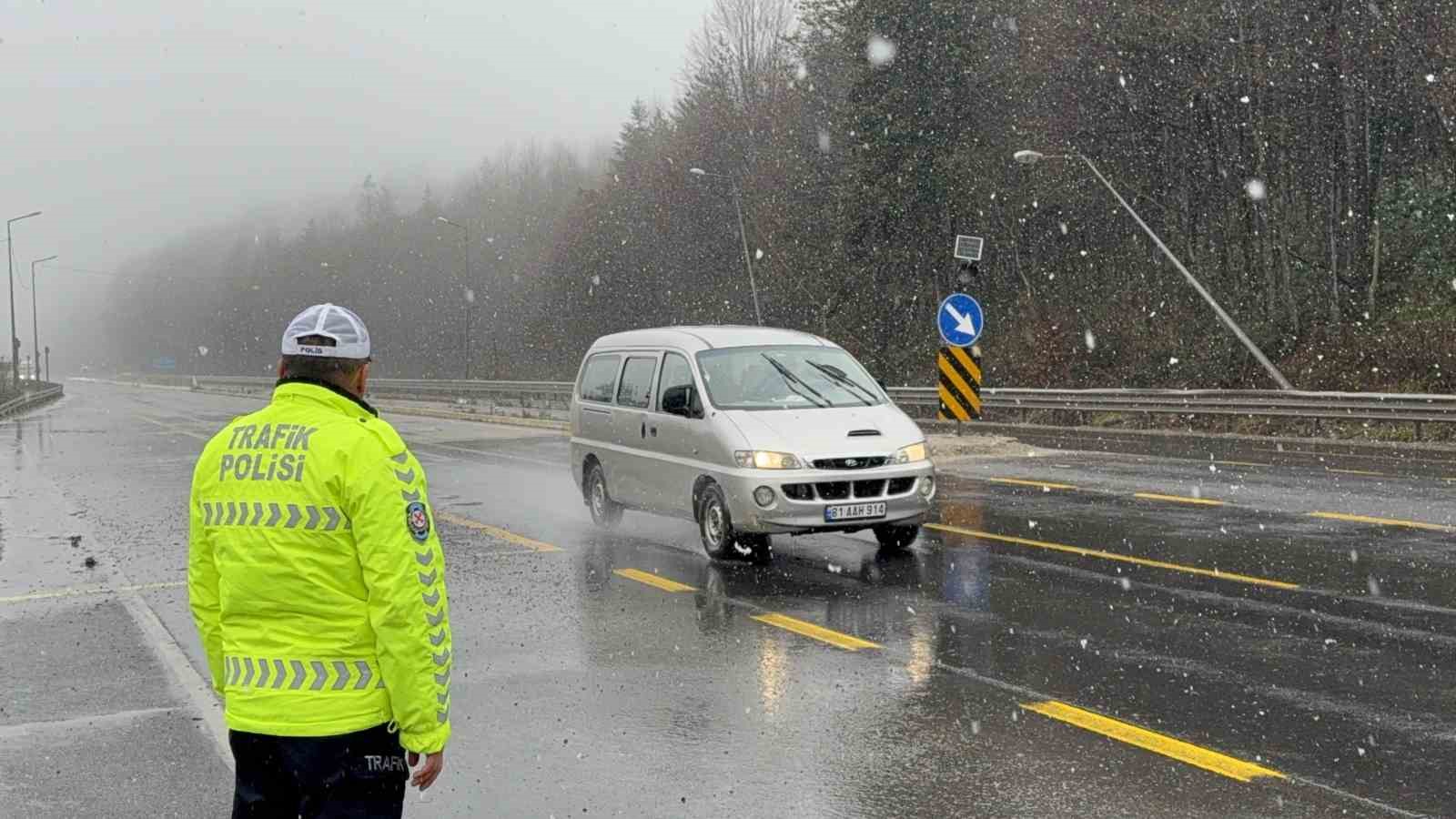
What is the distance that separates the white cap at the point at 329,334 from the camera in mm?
3439

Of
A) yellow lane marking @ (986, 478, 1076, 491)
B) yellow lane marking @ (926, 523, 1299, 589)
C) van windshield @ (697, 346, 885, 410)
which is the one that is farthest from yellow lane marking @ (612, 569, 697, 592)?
yellow lane marking @ (986, 478, 1076, 491)

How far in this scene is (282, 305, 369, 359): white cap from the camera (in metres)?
3.44

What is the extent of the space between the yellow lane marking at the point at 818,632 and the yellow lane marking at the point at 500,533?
3753 mm

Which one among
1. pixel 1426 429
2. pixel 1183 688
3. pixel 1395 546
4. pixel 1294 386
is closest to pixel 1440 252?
pixel 1294 386

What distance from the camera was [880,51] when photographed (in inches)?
1663

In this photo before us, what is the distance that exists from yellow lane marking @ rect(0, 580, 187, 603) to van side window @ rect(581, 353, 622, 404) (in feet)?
13.7

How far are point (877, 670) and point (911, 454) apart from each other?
3812 mm

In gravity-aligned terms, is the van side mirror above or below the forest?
below

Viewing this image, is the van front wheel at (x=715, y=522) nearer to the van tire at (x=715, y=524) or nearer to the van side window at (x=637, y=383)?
the van tire at (x=715, y=524)

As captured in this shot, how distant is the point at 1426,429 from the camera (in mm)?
22688

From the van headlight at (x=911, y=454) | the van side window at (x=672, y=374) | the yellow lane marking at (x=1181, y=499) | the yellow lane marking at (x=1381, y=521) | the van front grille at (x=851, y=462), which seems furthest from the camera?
the yellow lane marking at (x=1181, y=499)

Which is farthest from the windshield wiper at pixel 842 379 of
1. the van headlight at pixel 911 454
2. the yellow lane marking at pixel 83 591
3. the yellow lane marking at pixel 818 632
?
the yellow lane marking at pixel 83 591

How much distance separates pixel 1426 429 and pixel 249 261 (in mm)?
131448

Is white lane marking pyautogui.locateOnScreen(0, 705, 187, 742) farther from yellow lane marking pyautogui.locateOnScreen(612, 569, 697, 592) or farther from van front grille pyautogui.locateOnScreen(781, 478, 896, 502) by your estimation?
van front grille pyautogui.locateOnScreen(781, 478, 896, 502)
